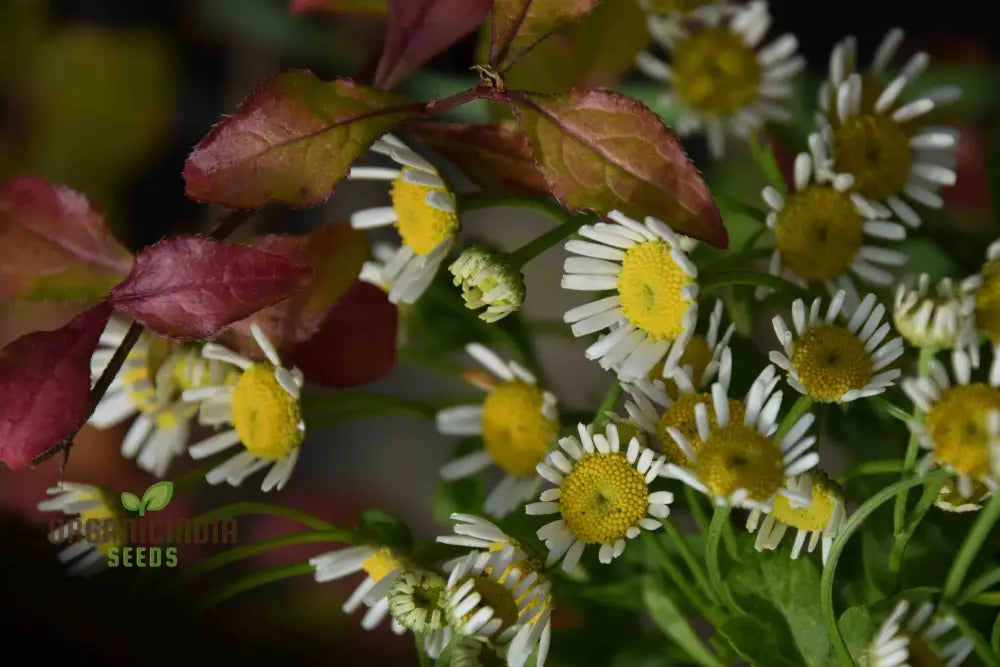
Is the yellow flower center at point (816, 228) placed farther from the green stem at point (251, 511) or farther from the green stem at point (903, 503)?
the green stem at point (251, 511)

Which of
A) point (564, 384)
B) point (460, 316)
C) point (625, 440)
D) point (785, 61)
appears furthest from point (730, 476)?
point (564, 384)

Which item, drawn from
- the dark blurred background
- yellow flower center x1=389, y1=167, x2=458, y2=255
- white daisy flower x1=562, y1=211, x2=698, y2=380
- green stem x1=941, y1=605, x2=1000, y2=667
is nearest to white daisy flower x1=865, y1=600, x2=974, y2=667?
green stem x1=941, y1=605, x2=1000, y2=667

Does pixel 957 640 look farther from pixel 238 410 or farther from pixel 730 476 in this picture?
pixel 238 410

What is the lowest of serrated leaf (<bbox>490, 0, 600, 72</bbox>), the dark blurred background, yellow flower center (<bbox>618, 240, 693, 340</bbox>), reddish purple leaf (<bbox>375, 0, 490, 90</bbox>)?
the dark blurred background

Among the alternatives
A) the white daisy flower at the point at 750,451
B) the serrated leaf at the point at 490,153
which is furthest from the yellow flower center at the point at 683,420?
the serrated leaf at the point at 490,153

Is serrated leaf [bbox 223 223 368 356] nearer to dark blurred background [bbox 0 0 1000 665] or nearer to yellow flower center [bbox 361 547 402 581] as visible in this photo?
yellow flower center [bbox 361 547 402 581]

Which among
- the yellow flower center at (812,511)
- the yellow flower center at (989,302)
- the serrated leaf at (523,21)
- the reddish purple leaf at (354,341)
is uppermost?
the serrated leaf at (523,21)

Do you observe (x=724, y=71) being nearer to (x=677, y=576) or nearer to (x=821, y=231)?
(x=821, y=231)
